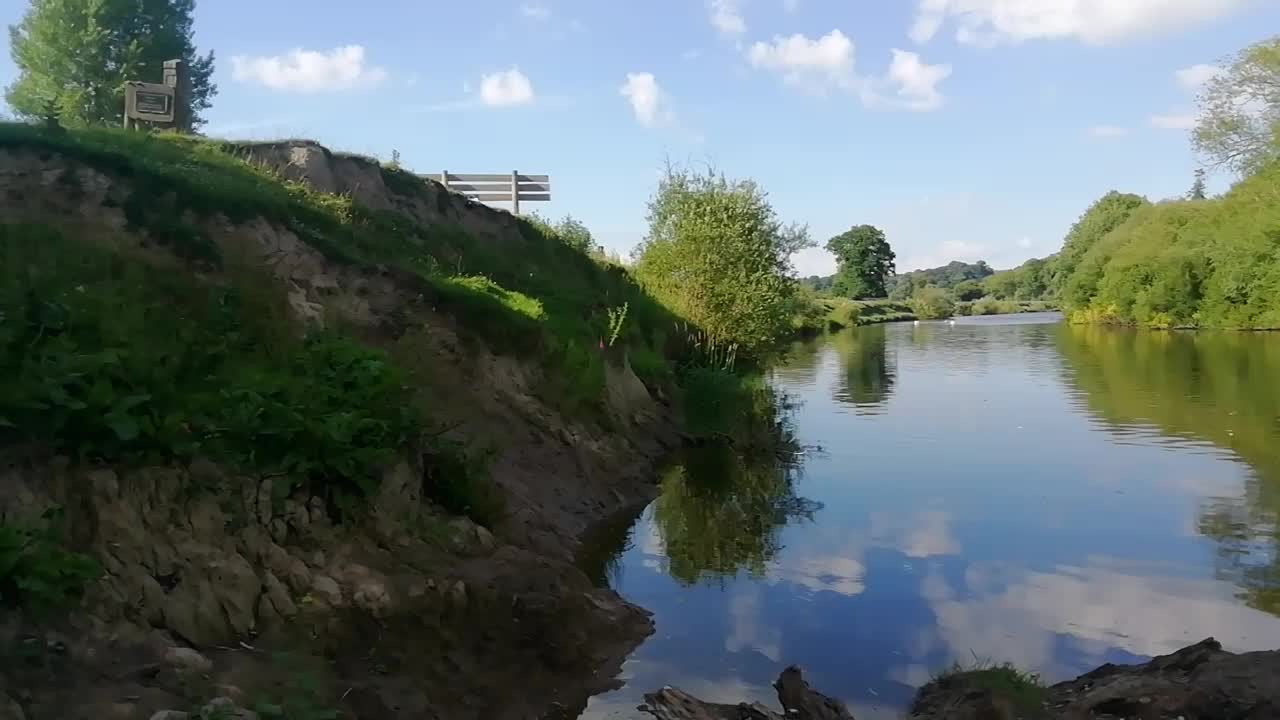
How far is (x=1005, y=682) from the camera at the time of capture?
8.10 m

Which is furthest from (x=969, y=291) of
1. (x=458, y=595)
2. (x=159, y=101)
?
(x=458, y=595)

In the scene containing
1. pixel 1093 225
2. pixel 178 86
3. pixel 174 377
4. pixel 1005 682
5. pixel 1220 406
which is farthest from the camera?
pixel 1093 225

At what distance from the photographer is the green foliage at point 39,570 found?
5.75 meters

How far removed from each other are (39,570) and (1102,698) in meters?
7.48

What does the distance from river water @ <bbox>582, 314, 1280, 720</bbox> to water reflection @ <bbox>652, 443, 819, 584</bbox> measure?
0.06m

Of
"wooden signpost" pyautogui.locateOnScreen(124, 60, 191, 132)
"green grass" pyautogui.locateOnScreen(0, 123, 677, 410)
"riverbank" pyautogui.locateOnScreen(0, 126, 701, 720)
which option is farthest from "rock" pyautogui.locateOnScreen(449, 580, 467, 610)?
"wooden signpost" pyautogui.locateOnScreen(124, 60, 191, 132)

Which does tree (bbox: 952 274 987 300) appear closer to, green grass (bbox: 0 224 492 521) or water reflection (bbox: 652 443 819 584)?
water reflection (bbox: 652 443 819 584)

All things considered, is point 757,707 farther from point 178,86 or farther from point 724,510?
point 178,86

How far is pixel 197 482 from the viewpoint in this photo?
7.50 metres

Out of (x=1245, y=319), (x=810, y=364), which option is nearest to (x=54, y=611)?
(x=810, y=364)

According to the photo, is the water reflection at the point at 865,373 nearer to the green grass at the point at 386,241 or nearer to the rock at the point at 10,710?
the green grass at the point at 386,241

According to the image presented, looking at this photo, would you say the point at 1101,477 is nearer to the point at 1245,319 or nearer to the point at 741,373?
the point at 741,373

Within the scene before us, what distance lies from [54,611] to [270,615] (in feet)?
5.70

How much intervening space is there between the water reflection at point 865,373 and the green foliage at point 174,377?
21.7 metres
